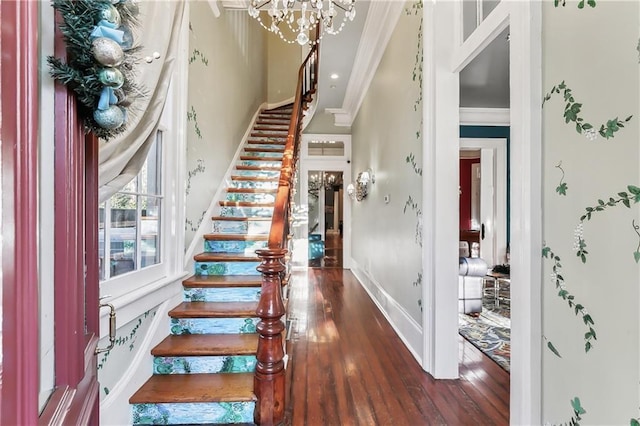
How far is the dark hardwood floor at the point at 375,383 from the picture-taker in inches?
73.4

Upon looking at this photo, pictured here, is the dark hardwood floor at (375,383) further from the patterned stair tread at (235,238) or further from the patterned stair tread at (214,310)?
the patterned stair tread at (235,238)

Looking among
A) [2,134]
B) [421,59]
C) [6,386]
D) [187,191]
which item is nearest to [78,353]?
[6,386]

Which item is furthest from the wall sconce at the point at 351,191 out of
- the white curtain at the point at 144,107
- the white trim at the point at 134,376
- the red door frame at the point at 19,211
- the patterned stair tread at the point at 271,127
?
the red door frame at the point at 19,211

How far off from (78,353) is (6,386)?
0.89ft

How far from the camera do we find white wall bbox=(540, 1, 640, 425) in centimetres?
88

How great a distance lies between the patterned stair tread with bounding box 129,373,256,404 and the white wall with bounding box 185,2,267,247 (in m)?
1.19

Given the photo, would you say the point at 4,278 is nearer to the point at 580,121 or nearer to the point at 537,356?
the point at 580,121

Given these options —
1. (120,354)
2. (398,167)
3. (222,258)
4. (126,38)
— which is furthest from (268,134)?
(126,38)

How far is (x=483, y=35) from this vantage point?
5.93 feet

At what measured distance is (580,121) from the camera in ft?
3.40

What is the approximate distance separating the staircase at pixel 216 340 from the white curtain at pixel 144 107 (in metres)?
1.33

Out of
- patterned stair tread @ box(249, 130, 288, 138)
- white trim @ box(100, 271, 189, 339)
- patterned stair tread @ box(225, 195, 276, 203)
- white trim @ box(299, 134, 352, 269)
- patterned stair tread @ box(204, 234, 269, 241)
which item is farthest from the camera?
white trim @ box(299, 134, 352, 269)

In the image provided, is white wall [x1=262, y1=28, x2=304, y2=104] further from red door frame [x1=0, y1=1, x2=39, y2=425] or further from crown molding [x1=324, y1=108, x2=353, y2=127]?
red door frame [x1=0, y1=1, x2=39, y2=425]

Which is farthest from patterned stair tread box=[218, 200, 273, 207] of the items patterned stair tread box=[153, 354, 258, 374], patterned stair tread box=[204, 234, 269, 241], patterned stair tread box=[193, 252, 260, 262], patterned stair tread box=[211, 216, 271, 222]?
patterned stair tread box=[153, 354, 258, 374]
